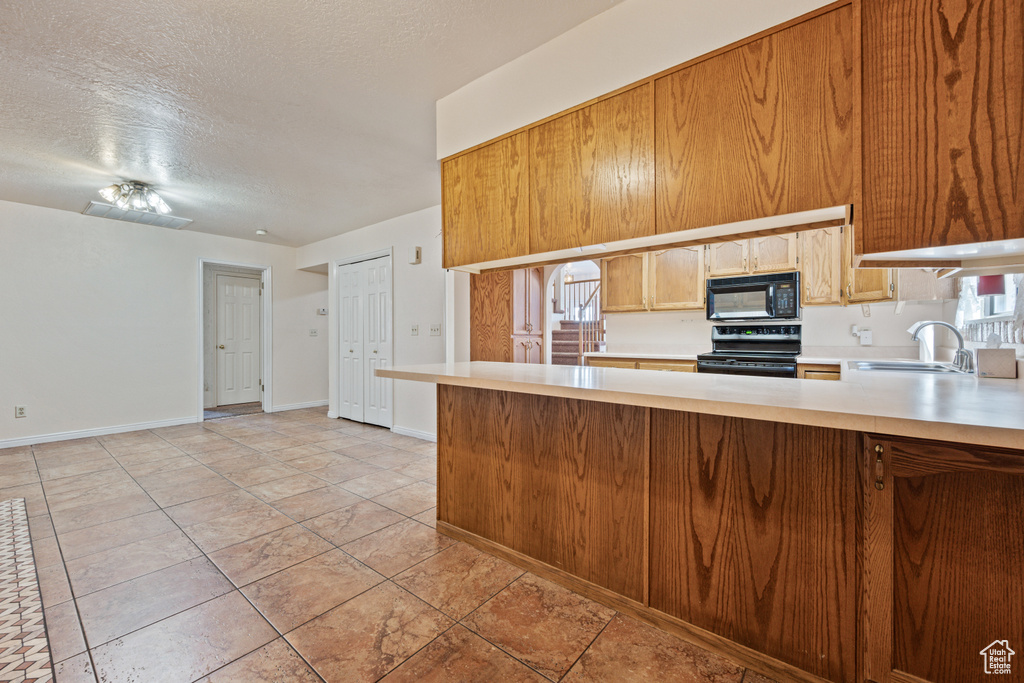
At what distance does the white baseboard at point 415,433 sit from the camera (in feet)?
15.0

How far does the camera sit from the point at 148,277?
4.98 meters

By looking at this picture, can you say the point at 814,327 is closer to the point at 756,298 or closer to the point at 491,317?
the point at 756,298

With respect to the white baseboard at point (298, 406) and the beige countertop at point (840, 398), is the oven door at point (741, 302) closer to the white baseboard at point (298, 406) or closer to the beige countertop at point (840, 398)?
the beige countertop at point (840, 398)

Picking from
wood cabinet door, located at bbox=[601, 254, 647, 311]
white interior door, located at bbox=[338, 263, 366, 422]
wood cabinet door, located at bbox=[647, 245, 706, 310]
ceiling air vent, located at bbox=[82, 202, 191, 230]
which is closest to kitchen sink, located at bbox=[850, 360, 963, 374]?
wood cabinet door, located at bbox=[647, 245, 706, 310]

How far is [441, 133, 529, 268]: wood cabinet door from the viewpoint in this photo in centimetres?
219

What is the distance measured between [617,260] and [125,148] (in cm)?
417

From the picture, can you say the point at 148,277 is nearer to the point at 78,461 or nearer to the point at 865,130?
the point at 78,461

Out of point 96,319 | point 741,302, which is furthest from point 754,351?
point 96,319

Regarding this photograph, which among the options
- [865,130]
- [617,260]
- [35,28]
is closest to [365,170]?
[35,28]

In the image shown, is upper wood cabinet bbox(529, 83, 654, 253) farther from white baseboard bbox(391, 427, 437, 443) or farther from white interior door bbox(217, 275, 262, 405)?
white interior door bbox(217, 275, 262, 405)

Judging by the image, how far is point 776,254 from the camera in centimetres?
365

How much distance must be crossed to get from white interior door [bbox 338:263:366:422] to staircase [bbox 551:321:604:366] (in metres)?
2.92

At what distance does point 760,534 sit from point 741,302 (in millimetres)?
2801
